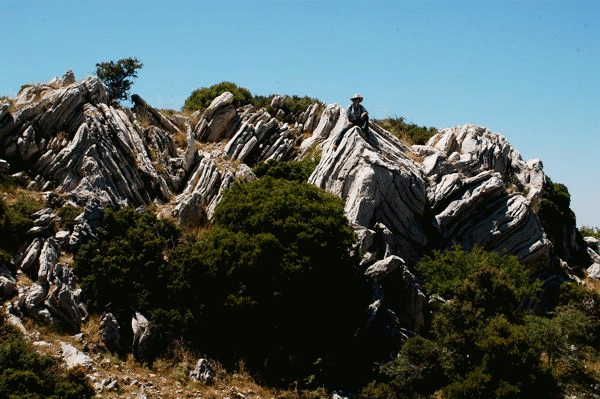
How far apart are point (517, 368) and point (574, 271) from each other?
25.8m

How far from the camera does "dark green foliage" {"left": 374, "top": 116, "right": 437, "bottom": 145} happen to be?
177 ft

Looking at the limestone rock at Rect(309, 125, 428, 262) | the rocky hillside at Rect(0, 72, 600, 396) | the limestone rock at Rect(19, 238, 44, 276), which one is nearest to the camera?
the limestone rock at Rect(19, 238, 44, 276)

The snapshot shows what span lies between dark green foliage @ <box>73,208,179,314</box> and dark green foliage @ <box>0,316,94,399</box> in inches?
189

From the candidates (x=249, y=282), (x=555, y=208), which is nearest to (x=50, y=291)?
(x=249, y=282)

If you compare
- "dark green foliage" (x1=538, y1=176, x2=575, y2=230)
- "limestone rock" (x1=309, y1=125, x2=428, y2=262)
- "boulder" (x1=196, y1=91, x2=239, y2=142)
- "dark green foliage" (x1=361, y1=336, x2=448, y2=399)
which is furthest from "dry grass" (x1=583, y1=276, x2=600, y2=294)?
"boulder" (x1=196, y1=91, x2=239, y2=142)

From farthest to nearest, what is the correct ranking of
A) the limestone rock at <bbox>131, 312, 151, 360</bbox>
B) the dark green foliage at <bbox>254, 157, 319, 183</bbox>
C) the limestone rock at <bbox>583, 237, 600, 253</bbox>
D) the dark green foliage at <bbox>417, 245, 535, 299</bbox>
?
the limestone rock at <bbox>583, 237, 600, 253</bbox> < the dark green foliage at <bbox>254, 157, 319, 183</bbox> < the dark green foliage at <bbox>417, 245, 535, 299</bbox> < the limestone rock at <bbox>131, 312, 151, 360</bbox>

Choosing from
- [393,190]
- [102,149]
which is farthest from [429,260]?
[102,149]

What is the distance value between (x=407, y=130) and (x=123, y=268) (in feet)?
93.2

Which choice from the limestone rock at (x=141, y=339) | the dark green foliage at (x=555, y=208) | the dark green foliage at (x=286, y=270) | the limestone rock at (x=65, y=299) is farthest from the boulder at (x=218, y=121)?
the dark green foliage at (x=555, y=208)

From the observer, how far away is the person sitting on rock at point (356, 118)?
152ft

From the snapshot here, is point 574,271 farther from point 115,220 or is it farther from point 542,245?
point 115,220

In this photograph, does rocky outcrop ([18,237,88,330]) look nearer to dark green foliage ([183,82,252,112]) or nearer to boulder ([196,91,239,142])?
boulder ([196,91,239,142])

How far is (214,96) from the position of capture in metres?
54.7

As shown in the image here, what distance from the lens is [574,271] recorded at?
54094 mm
